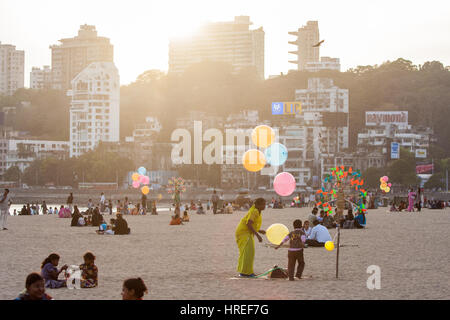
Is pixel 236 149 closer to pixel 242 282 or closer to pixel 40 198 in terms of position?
pixel 40 198

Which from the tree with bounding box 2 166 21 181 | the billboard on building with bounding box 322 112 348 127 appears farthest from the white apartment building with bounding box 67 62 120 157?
the billboard on building with bounding box 322 112 348 127

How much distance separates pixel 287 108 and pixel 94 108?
39.5 metres

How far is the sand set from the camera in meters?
11.0

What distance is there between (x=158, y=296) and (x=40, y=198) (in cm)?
9851

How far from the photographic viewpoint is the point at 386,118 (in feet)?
405

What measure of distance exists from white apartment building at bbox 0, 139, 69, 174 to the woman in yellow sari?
128 m

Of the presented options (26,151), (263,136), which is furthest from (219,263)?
(26,151)

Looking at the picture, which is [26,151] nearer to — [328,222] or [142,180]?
[142,180]

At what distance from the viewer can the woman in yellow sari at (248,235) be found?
40.9 feet

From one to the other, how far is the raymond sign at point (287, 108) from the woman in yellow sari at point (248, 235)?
392 ft

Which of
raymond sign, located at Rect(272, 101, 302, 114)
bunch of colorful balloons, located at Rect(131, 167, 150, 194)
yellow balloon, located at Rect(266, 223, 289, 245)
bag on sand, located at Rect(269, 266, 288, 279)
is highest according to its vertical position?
raymond sign, located at Rect(272, 101, 302, 114)

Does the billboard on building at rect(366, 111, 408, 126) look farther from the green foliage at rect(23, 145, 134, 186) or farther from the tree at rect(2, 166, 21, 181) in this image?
the tree at rect(2, 166, 21, 181)

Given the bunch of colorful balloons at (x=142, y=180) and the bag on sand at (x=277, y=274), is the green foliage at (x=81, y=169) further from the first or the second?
the bag on sand at (x=277, y=274)
